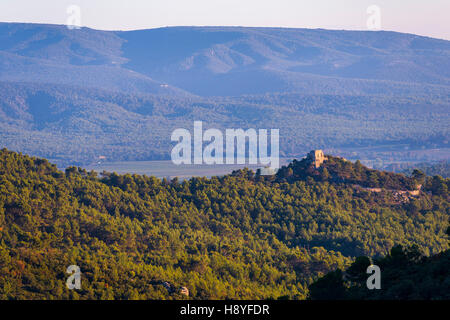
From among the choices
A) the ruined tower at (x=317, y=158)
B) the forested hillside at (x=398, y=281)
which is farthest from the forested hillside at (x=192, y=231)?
the forested hillside at (x=398, y=281)

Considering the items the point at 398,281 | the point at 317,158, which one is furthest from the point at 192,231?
the point at 398,281

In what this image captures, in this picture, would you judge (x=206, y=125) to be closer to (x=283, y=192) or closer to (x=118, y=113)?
(x=118, y=113)
